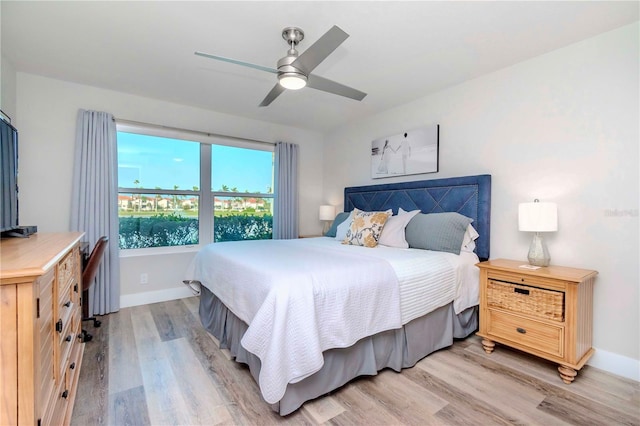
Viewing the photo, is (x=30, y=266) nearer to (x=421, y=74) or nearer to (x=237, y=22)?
(x=237, y=22)

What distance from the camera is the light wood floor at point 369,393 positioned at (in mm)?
1663

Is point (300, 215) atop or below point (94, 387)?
atop

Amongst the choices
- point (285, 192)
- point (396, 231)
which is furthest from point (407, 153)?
point (285, 192)

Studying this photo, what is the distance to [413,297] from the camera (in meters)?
2.17

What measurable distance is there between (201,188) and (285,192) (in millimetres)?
1213

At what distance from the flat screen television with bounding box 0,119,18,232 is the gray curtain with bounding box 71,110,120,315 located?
117 cm

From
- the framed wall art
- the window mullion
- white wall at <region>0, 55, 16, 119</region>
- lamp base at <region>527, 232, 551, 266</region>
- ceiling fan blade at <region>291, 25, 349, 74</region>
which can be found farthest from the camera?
the window mullion

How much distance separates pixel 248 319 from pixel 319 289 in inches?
20.9

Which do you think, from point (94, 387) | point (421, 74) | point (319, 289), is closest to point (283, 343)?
point (319, 289)

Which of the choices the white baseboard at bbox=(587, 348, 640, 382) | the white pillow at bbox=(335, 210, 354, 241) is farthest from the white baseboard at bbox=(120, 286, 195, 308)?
the white baseboard at bbox=(587, 348, 640, 382)

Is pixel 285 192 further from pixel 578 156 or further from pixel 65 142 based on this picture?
pixel 578 156

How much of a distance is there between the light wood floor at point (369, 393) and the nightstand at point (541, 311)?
0.51 ft

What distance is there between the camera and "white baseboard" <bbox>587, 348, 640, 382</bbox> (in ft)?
6.80

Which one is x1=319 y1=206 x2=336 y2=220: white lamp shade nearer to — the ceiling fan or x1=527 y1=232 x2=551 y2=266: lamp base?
the ceiling fan
